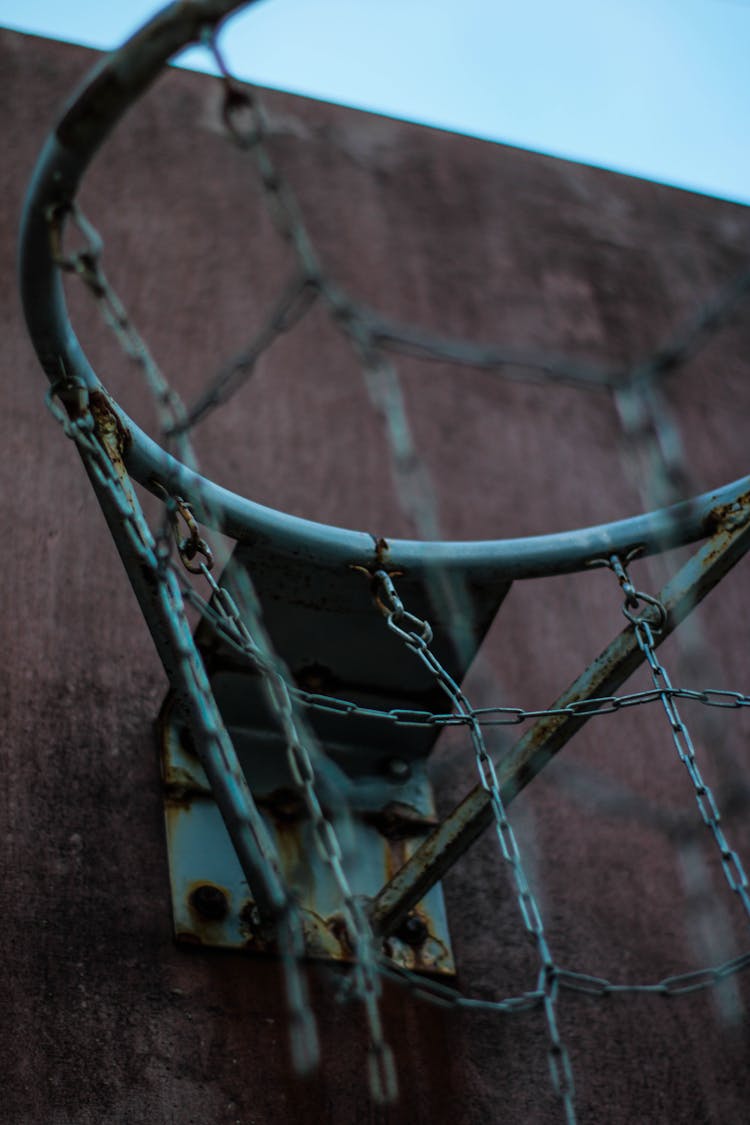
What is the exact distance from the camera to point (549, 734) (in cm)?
194

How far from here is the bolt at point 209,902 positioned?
2.02 meters

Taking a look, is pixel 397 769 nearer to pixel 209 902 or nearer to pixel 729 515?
pixel 209 902

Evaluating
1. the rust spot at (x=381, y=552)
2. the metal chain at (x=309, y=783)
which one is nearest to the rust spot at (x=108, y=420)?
the metal chain at (x=309, y=783)

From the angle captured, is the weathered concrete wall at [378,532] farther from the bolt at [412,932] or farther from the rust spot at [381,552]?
the rust spot at [381,552]

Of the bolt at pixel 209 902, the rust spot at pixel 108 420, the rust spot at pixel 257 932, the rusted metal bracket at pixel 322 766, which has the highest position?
the rust spot at pixel 108 420

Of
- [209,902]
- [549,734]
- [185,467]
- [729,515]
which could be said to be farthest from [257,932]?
[729,515]

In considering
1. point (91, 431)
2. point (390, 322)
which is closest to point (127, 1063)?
point (91, 431)

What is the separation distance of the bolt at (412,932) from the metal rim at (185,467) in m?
0.53

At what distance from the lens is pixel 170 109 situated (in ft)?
11.0

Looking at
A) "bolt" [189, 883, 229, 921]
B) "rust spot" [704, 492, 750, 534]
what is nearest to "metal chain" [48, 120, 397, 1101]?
"bolt" [189, 883, 229, 921]

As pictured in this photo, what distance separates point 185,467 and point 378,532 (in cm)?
81

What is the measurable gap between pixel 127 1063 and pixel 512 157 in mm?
2601

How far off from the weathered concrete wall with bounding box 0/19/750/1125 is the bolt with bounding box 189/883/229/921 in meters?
0.05

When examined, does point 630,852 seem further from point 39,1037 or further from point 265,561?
point 39,1037
